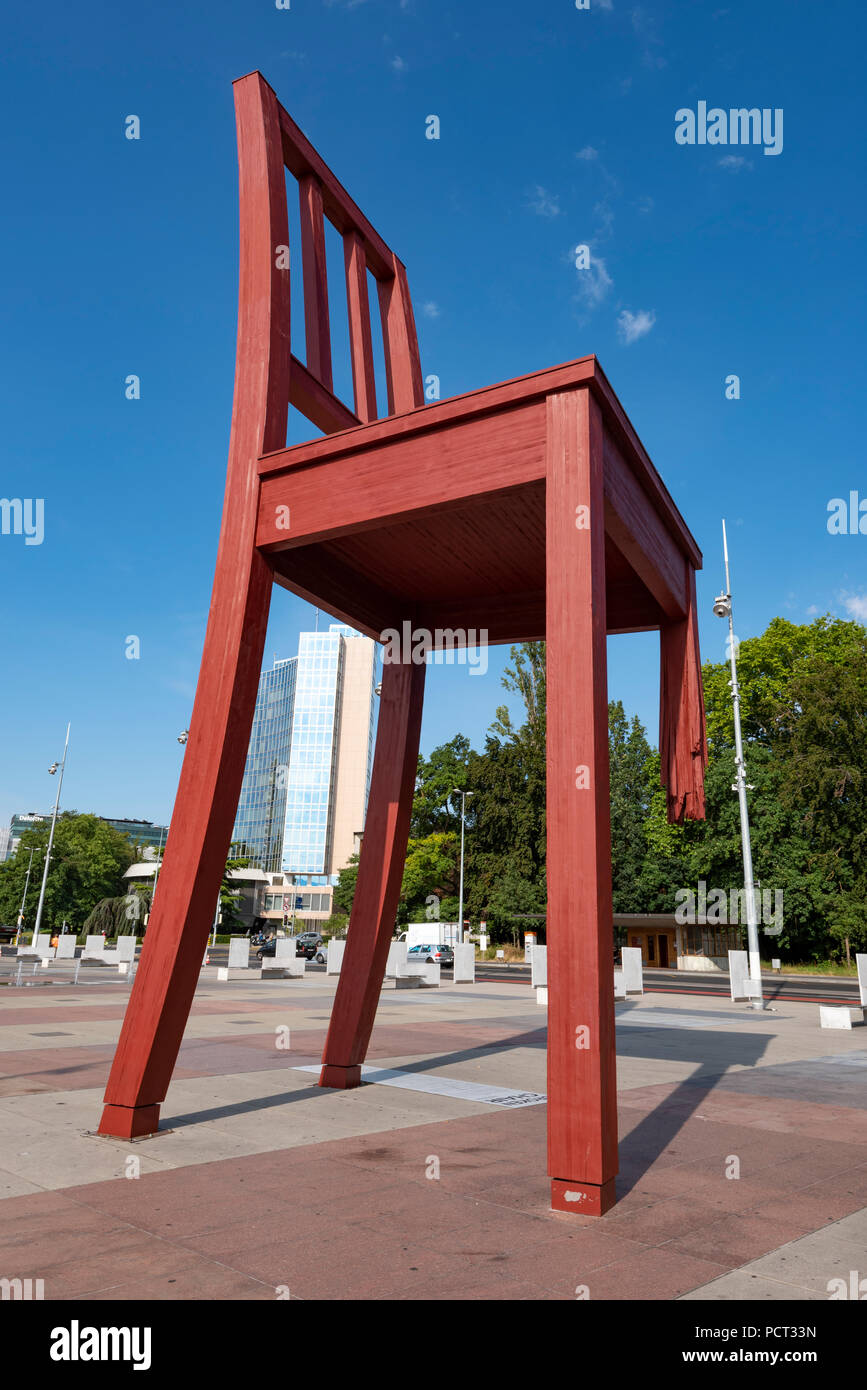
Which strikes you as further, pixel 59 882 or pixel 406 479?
pixel 59 882

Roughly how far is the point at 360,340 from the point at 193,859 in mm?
5209

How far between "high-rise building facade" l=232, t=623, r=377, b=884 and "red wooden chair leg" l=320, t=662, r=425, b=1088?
297 ft

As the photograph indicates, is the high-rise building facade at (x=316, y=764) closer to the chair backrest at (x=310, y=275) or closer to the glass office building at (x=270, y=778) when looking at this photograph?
the glass office building at (x=270, y=778)

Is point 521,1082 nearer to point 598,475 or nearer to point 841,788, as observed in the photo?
point 598,475

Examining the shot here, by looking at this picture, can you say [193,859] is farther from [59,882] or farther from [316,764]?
[316,764]

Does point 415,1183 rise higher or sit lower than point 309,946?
higher

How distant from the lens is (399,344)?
934 cm

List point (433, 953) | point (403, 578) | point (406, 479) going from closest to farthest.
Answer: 1. point (406, 479)
2. point (403, 578)
3. point (433, 953)

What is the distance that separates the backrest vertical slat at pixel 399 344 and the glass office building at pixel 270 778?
98.5 meters

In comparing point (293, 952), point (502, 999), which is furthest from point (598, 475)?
point (293, 952)

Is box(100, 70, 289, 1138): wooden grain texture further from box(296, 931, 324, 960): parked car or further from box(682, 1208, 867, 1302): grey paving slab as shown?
box(296, 931, 324, 960): parked car

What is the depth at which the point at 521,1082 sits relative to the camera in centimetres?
941

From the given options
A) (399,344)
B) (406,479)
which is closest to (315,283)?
(399,344)

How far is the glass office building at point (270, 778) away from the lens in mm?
106812
